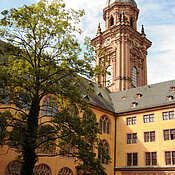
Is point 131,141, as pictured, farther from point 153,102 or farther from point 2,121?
point 2,121

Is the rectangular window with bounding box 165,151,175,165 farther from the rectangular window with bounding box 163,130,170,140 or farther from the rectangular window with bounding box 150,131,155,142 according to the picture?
the rectangular window with bounding box 150,131,155,142

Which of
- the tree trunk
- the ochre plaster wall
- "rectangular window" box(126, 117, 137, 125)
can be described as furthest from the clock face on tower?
the tree trunk

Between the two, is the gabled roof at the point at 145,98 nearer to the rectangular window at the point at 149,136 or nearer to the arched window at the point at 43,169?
the rectangular window at the point at 149,136

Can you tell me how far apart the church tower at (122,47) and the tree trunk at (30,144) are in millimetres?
31468

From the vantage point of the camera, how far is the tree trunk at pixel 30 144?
1228 centimetres

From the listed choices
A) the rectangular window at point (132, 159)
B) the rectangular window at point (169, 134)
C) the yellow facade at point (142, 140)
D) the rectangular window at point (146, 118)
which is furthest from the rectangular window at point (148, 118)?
the rectangular window at point (132, 159)

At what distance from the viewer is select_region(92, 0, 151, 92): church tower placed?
4703 centimetres

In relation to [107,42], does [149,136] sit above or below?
below

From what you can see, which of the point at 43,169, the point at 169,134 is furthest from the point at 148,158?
the point at 43,169

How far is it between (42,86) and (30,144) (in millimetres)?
3303

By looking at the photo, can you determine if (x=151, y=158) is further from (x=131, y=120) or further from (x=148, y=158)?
(x=131, y=120)

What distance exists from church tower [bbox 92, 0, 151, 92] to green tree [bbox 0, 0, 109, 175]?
30.1 meters

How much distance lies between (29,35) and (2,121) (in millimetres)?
5359

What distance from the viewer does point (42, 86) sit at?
13.7m
